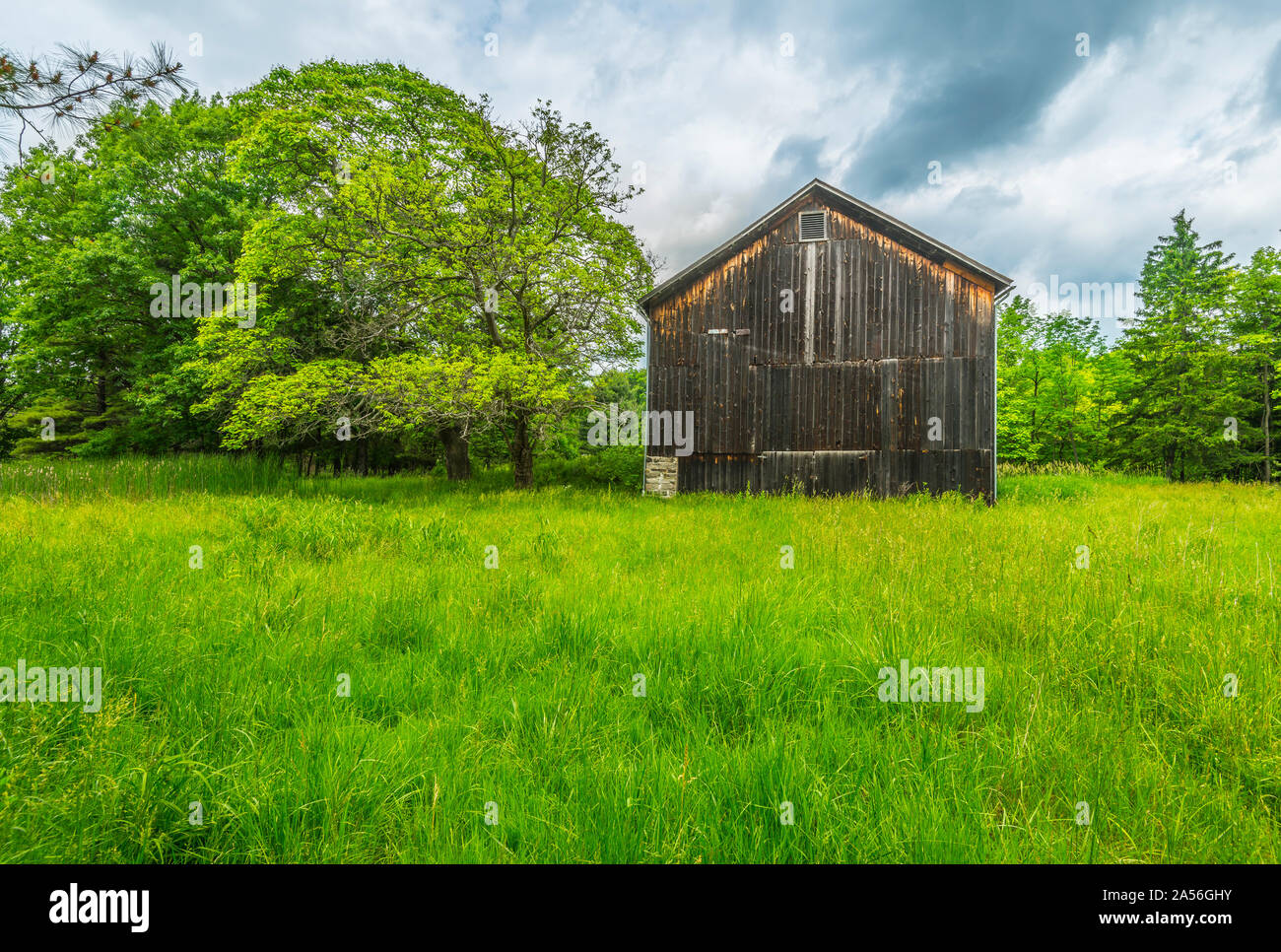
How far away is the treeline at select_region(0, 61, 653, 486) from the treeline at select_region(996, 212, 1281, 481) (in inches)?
901

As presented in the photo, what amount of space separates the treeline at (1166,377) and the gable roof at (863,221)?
1443 centimetres

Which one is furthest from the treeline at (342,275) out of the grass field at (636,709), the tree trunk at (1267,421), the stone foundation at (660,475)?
the tree trunk at (1267,421)

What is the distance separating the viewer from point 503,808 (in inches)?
A: 72.1

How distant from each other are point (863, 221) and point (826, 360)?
12.7ft

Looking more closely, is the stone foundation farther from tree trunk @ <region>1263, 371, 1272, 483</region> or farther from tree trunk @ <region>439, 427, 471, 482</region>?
tree trunk @ <region>1263, 371, 1272, 483</region>

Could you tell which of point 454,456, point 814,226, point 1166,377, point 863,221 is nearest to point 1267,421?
point 1166,377

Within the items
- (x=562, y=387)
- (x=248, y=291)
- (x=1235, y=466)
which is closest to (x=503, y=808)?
(x=562, y=387)

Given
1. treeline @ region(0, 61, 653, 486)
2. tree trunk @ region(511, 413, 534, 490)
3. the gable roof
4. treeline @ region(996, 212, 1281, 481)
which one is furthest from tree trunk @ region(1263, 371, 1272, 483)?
tree trunk @ region(511, 413, 534, 490)

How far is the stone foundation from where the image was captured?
1363 cm

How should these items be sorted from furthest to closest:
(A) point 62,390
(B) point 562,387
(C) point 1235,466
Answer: (C) point 1235,466 → (A) point 62,390 → (B) point 562,387

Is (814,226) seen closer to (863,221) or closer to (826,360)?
(863,221)

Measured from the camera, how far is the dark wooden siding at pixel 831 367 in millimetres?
12461

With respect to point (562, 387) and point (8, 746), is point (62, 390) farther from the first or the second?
point (8, 746)

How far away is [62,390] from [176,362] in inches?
296
